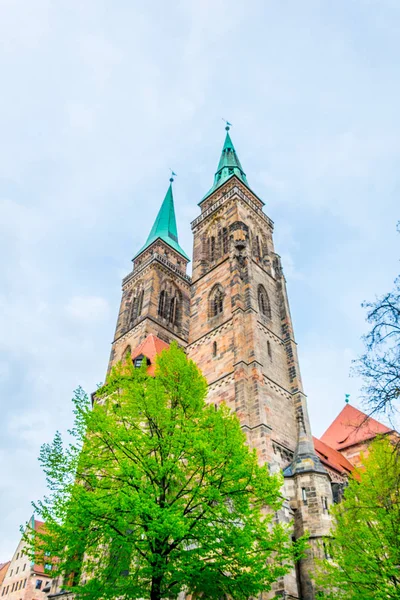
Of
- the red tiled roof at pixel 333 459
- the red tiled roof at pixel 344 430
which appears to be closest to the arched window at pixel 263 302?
the red tiled roof at pixel 333 459

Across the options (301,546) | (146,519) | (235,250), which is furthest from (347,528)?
(235,250)

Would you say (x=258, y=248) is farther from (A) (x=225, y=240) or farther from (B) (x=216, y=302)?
(B) (x=216, y=302)

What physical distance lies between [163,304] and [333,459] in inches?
655

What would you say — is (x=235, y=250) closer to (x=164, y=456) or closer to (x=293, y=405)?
(x=293, y=405)

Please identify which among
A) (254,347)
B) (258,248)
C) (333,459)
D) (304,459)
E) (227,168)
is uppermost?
(227,168)

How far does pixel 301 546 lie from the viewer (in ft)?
32.9

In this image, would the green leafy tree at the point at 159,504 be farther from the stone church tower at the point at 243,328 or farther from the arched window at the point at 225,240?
the arched window at the point at 225,240

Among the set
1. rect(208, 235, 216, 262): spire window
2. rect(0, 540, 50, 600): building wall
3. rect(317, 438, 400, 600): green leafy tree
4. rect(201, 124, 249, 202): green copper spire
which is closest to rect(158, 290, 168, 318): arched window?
rect(208, 235, 216, 262): spire window

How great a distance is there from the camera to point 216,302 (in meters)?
26.6

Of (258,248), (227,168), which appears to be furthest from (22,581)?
(227,168)

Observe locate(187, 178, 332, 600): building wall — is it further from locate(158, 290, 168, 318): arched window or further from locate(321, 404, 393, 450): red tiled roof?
locate(321, 404, 393, 450): red tiled roof

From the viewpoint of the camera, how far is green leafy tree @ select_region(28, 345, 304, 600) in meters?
8.96

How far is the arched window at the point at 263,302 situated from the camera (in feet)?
83.5

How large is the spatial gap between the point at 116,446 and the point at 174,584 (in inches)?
115
